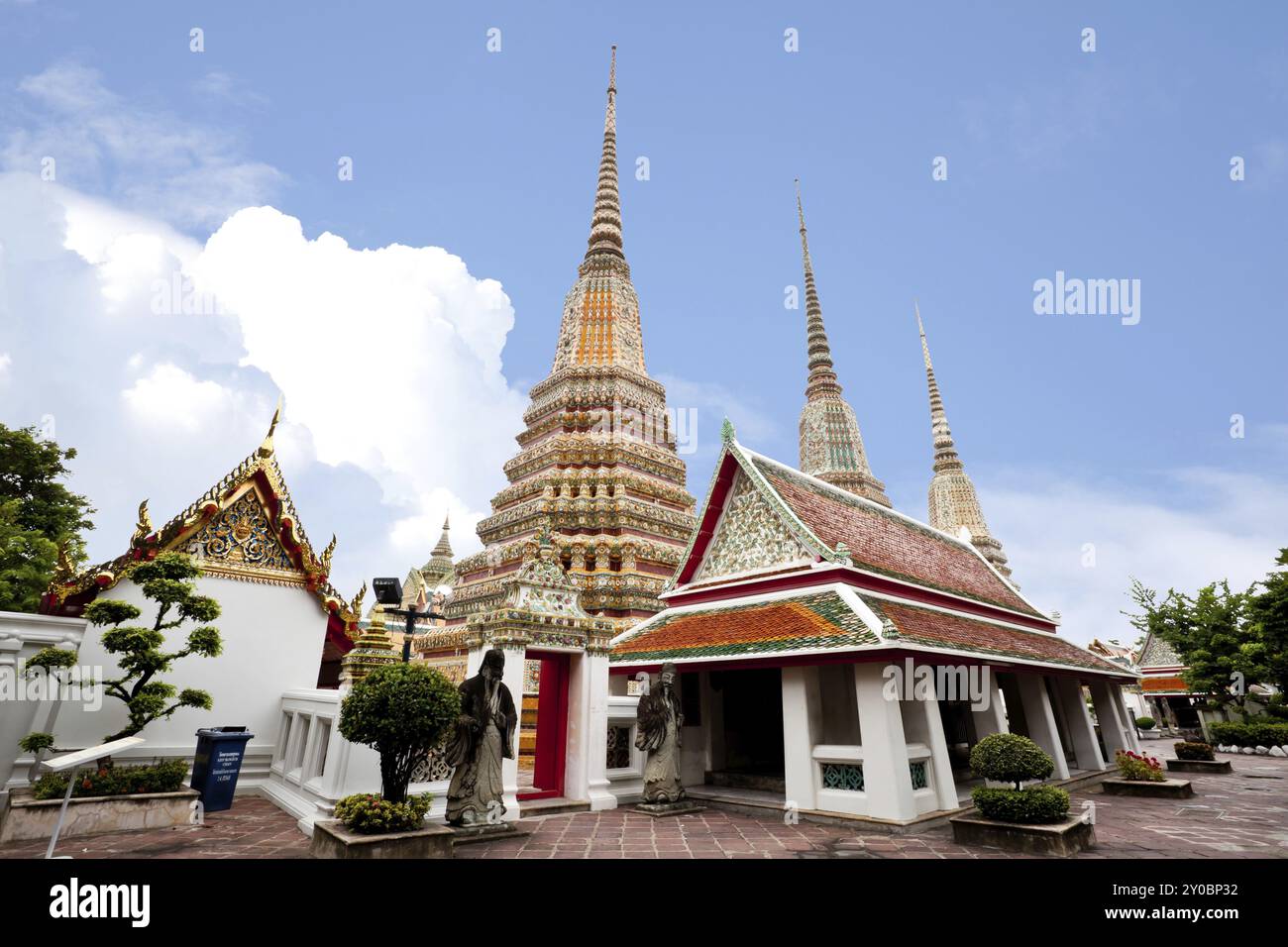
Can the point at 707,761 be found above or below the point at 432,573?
below

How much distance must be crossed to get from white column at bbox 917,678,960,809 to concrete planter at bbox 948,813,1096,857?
1100mm

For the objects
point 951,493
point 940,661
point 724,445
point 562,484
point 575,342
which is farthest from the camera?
point 951,493

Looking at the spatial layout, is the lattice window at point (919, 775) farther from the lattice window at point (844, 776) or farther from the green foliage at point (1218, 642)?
the green foliage at point (1218, 642)

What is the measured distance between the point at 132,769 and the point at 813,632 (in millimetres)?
9140

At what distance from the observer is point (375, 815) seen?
19.4ft

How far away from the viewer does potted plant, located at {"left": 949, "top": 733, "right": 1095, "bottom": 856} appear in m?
7.02

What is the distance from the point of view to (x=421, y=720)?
636 cm

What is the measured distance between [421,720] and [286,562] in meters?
6.83

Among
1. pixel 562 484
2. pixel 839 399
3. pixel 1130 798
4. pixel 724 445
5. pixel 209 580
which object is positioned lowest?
pixel 1130 798

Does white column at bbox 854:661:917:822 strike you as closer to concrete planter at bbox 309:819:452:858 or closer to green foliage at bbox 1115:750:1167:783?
concrete planter at bbox 309:819:452:858

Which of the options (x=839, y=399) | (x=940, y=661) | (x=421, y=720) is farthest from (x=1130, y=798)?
(x=839, y=399)

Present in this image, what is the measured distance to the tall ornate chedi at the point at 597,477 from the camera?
1820cm
